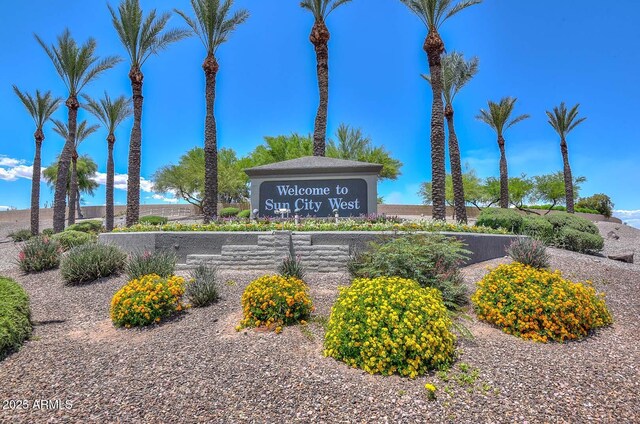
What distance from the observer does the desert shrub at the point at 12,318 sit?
491cm

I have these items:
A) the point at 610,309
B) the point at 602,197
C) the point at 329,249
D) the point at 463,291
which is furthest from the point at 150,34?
the point at 602,197

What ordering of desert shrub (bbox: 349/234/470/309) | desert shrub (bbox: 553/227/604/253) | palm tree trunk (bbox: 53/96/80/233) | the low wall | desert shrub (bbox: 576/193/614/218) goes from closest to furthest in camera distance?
desert shrub (bbox: 349/234/470/309), the low wall, desert shrub (bbox: 553/227/604/253), palm tree trunk (bbox: 53/96/80/233), desert shrub (bbox: 576/193/614/218)

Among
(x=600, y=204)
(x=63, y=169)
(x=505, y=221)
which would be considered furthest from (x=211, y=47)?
(x=600, y=204)

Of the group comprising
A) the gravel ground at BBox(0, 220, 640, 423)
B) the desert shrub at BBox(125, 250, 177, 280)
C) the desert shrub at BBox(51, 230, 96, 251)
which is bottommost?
the gravel ground at BBox(0, 220, 640, 423)

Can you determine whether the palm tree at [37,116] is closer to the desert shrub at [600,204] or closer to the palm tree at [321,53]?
the palm tree at [321,53]

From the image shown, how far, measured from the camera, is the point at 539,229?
43.3ft

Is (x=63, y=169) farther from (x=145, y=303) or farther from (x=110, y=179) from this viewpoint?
(x=145, y=303)

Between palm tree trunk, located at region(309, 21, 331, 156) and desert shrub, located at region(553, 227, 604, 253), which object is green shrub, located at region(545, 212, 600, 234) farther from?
palm tree trunk, located at region(309, 21, 331, 156)

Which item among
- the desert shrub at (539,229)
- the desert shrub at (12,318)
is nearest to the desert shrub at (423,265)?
the desert shrub at (12,318)

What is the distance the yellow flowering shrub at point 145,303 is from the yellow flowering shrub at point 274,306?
5.21 ft

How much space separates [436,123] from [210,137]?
495 inches

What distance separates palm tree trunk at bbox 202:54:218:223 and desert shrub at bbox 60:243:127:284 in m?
9.58

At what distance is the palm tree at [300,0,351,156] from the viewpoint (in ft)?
66.5

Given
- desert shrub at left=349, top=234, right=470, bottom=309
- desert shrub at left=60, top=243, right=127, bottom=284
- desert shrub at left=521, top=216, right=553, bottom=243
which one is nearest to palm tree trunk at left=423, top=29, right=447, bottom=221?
desert shrub at left=521, top=216, right=553, bottom=243
